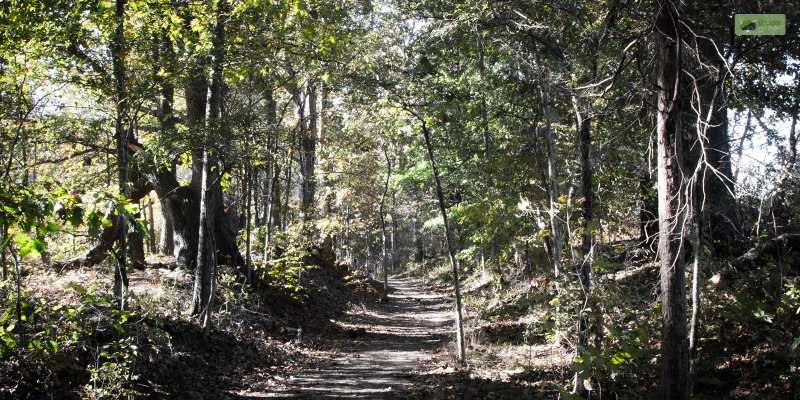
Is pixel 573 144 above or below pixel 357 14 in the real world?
below

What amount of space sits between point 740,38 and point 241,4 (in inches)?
306

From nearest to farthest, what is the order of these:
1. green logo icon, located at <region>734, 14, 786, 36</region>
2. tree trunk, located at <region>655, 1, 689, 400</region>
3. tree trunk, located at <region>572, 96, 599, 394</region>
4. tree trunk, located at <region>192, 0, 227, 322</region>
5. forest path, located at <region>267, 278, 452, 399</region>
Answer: green logo icon, located at <region>734, 14, 786, 36</region>, tree trunk, located at <region>655, 1, 689, 400</region>, tree trunk, located at <region>572, 96, 599, 394</region>, forest path, located at <region>267, 278, 452, 399</region>, tree trunk, located at <region>192, 0, 227, 322</region>

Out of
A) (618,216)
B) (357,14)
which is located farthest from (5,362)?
(357,14)

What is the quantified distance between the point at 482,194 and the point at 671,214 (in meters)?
10.6

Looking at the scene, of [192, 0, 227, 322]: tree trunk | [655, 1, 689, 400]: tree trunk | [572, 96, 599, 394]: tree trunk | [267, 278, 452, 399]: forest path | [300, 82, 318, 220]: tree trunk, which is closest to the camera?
[655, 1, 689, 400]: tree trunk

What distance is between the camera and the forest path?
27.4 ft

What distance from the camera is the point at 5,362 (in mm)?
5832

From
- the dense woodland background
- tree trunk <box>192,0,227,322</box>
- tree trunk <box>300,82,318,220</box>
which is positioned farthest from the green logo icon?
tree trunk <box>300,82,318,220</box>

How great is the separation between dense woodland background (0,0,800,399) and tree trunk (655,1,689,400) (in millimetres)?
21

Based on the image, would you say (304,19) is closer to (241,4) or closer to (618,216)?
(241,4)

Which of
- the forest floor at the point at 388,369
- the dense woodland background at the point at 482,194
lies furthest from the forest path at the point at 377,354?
the dense woodland background at the point at 482,194

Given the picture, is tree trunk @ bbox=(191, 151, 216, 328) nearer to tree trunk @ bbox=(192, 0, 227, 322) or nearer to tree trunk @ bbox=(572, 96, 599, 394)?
tree trunk @ bbox=(192, 0, 227, 322)

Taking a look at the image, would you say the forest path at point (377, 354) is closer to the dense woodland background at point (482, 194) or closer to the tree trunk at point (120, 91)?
the dense woodland background at point (482, 194)

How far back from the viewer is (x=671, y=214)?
5.32 m
